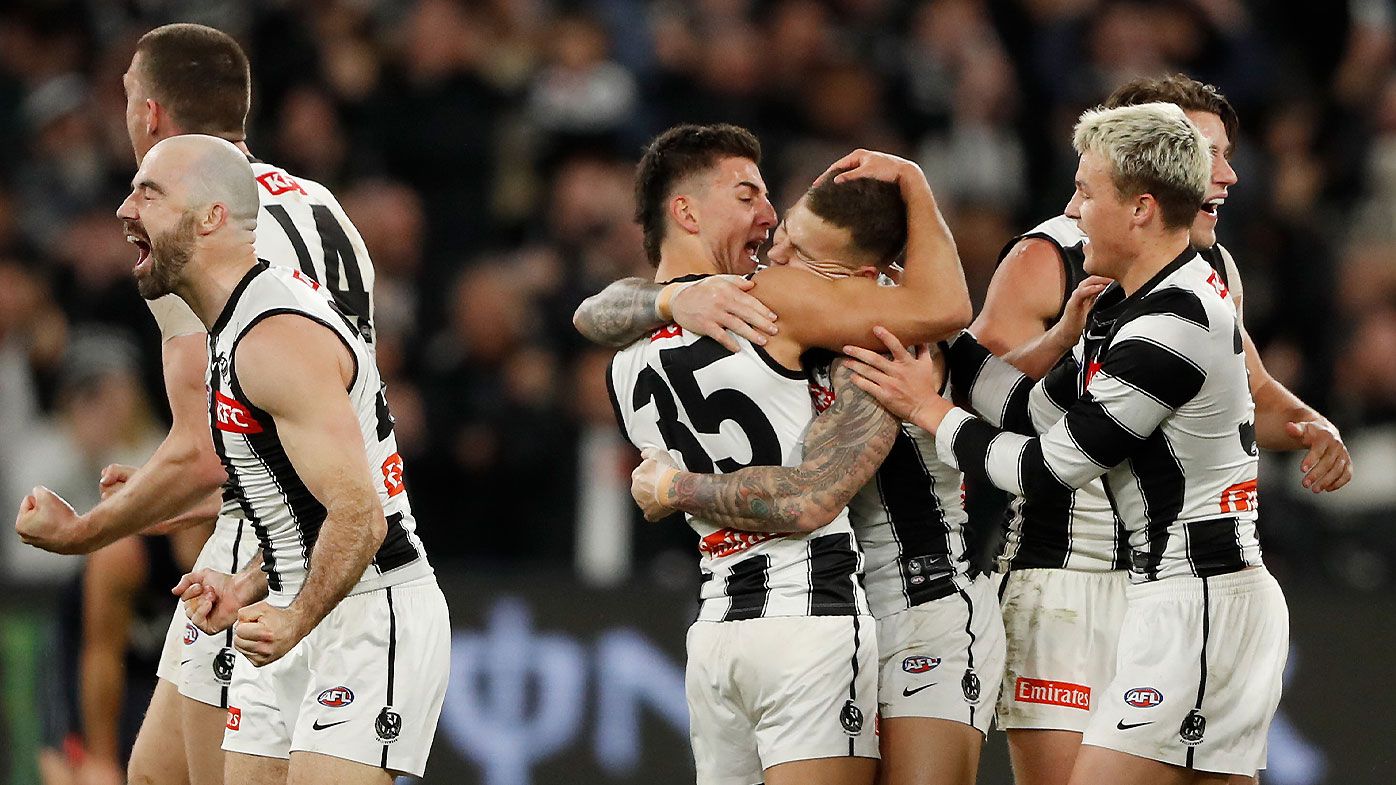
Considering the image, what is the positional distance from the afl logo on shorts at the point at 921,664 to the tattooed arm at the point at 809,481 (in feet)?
1.82

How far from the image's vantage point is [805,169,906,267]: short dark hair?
4941 mm

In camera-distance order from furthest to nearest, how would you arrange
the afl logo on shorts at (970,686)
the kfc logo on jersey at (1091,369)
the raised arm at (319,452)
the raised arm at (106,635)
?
the raised arm at (106,635) → the afl logo on shorts at (970,686) → the kfc logo on jersey at (1091,369) → the raised arm at (319,452)

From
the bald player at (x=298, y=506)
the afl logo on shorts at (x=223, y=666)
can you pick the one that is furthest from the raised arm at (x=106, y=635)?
the bald player at (x=298, y=506)

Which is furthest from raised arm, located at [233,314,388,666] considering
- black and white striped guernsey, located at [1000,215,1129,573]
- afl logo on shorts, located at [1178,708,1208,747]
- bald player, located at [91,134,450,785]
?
afl logo on shorts, located at [1178,708,1208,747]

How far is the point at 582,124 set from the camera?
11.1 m

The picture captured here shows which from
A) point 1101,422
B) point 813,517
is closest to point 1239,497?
point 1101,422

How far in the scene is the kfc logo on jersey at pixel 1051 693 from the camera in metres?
5.28

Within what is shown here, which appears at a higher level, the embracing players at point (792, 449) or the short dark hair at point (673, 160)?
the short dark hair at point (673, 160)

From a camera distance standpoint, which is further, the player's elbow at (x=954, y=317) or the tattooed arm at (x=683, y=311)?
the player's elbow at (x=954, y=317)

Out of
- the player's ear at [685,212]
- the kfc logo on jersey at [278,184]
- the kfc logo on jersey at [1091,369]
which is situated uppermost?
the kfc logo on jersey at [278,184]

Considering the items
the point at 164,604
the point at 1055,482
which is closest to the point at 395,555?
the point at 1055,482

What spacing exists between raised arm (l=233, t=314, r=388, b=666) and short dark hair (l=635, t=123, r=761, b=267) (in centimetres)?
108

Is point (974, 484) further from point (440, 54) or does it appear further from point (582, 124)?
point (440, 54)

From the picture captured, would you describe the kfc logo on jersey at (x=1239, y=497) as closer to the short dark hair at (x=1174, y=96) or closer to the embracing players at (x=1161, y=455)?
the embracing players at (x=1161, y=455)
